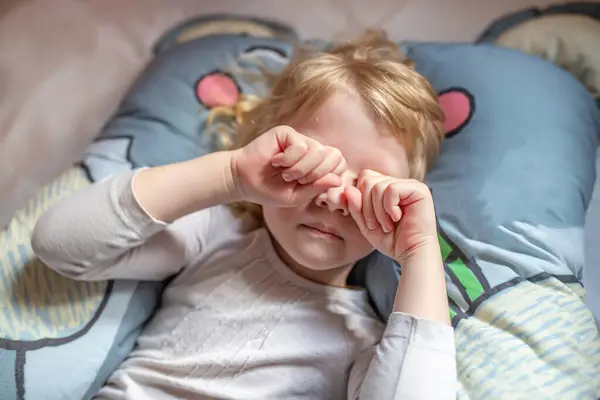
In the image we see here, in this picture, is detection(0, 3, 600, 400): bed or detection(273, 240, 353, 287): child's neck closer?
detection(0, 3, 600, 400): bed

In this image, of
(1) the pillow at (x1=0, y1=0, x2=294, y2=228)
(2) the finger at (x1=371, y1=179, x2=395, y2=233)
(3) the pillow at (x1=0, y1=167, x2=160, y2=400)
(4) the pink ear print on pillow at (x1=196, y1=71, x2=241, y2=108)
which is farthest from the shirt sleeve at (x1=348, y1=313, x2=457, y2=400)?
(1) the pillow at (x1=0, y1=0, x2=294, y2=228)

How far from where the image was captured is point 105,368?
0.92 meters

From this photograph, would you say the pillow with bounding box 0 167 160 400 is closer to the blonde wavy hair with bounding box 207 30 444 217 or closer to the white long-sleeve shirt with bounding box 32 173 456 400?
the white long-sleeve shirt with bounding box 32 173 456 400

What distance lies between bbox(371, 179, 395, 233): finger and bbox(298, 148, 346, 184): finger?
0.05 metres

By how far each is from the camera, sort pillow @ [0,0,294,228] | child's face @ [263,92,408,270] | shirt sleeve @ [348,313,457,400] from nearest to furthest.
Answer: shirt sleeve @ [348,313,457,400] → child's face @ [263,92,408,270] → pillow @ [0,0,294,228]

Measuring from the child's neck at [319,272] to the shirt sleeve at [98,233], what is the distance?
17cm

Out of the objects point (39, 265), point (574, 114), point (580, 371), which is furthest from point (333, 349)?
point (574, 114)

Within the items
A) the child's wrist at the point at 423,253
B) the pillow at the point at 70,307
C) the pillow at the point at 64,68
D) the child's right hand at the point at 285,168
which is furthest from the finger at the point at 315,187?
the pillow at the point at 64,68

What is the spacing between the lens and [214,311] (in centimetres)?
94

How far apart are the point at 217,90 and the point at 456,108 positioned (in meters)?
0.38

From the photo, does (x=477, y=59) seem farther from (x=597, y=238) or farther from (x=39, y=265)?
(x=39, y=265)

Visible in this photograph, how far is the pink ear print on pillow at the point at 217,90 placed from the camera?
116cm

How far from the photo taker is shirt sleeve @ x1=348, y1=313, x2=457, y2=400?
75 centimetres

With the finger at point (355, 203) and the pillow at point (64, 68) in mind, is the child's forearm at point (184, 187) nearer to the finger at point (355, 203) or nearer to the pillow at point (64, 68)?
the finger at point (355, 203)
